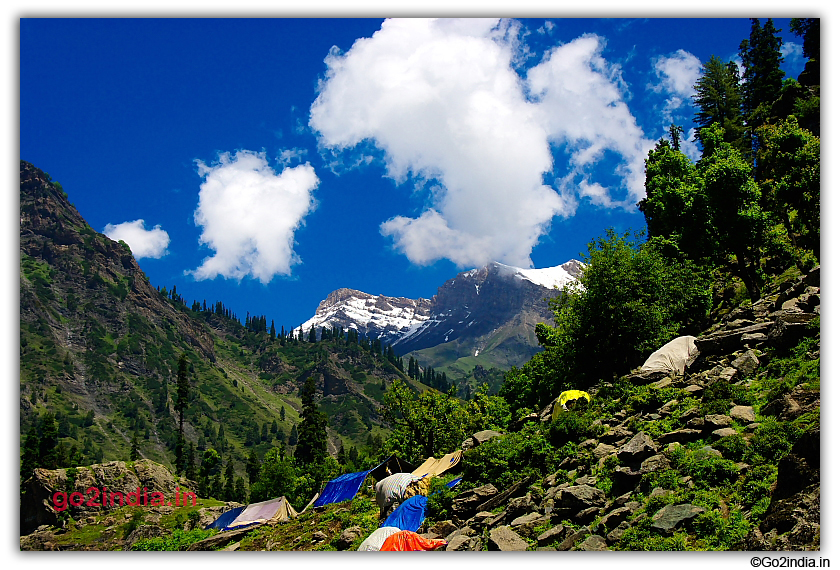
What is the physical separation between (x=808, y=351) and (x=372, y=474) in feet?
101

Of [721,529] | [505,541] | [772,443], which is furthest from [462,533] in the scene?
[772,443]

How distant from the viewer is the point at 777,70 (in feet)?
218

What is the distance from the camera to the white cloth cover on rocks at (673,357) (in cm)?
2480

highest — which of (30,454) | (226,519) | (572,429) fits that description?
(30,454)

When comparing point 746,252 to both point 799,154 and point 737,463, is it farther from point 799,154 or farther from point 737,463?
point 737,463

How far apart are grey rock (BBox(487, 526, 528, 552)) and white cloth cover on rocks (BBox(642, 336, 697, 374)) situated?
11876mm

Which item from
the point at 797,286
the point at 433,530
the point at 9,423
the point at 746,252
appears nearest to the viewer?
the point at 9,423

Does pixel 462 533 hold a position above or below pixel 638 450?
below

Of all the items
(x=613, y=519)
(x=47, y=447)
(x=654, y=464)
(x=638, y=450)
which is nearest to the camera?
(x=613, y=519)

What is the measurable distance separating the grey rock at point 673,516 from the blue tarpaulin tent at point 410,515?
10.3m

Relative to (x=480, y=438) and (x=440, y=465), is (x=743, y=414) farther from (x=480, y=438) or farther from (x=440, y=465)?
(x=440, y=465)

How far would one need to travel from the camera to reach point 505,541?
15820 millimetres

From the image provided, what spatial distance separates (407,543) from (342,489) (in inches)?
1035

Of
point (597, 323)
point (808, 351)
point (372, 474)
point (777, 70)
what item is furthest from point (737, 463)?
point (777, 70)
